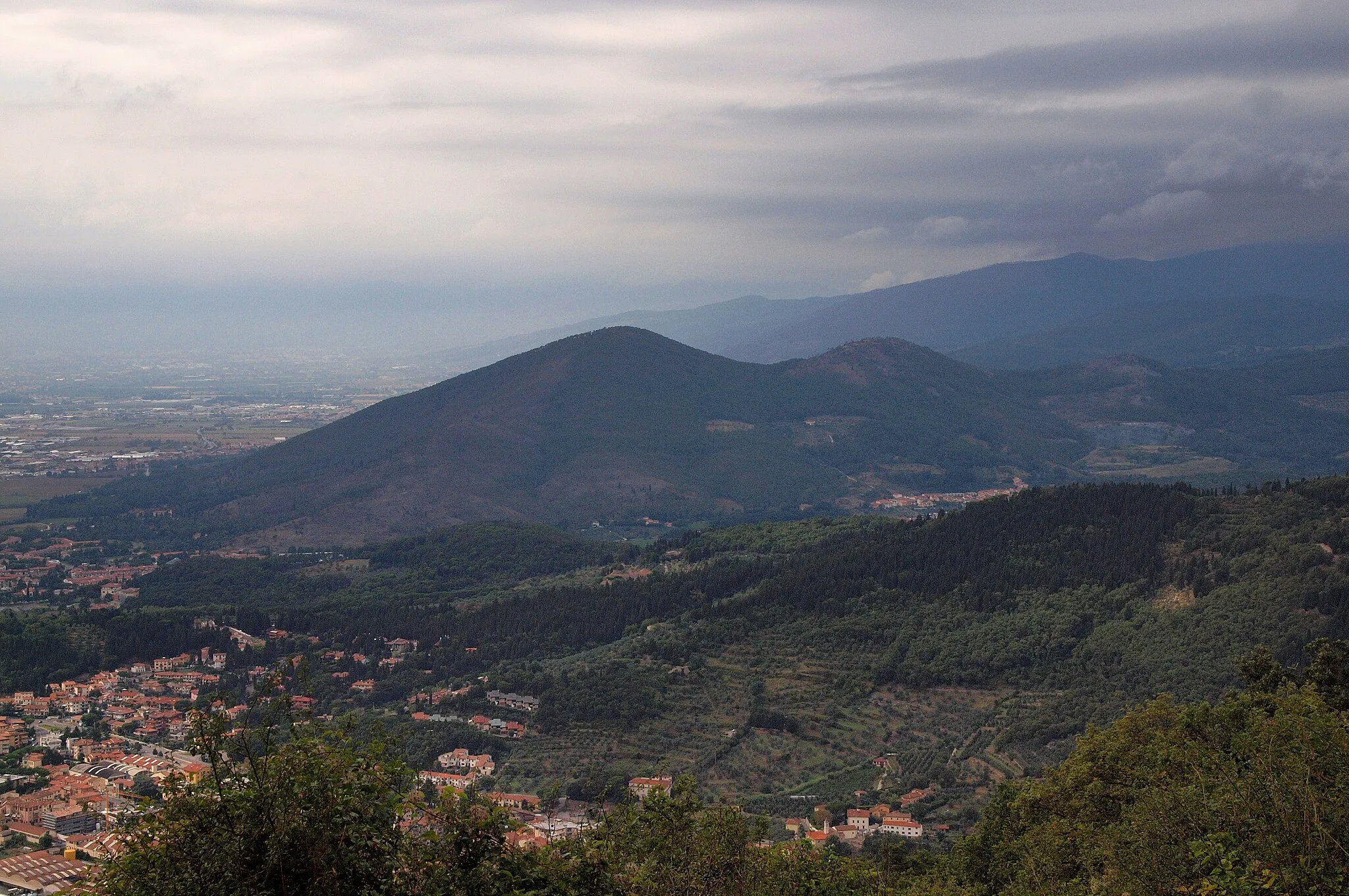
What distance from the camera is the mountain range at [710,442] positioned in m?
123

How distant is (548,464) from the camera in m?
136

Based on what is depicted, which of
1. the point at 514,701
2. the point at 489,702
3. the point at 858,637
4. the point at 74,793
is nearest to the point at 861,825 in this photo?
the point at 858,637

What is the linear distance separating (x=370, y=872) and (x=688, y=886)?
4.52 metres

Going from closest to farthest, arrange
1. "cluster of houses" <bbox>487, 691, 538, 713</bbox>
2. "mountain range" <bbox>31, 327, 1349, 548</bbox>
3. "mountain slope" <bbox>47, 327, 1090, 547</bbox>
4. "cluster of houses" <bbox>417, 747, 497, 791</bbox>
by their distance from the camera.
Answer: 1. "cluster of houses" <bbox>417, 747, 497, 791</bbox>
2. "cluster of houses" <bbox>487, 691, 538, 713</bbox>
3. "mountain slope" <bbox>47, 327, 1090, 547</bbox>
4. "mountain range" <bbox>31, 327, 1349, 548</bbox>

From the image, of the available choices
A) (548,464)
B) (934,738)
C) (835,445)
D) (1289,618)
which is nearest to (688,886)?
(934,738)

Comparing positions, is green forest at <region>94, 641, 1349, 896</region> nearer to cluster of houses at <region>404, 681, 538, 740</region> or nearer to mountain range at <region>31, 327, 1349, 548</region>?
cluster of houses at <region>404, 681, 538, 740</region>

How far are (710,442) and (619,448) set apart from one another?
13.5m

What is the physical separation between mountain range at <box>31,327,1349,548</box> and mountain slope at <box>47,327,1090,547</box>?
1.18 ft

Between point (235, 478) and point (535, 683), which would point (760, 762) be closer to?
point (535, 683)

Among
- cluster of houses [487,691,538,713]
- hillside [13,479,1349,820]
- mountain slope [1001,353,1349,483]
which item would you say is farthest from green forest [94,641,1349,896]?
mountain slope [1001,353,1349,483]

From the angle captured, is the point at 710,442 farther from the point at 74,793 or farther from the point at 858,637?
the point at 74,793

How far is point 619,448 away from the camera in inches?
5517

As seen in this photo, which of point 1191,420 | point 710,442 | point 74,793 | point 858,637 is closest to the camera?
point 74,793

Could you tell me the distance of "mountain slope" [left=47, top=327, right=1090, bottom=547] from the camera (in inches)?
4803
